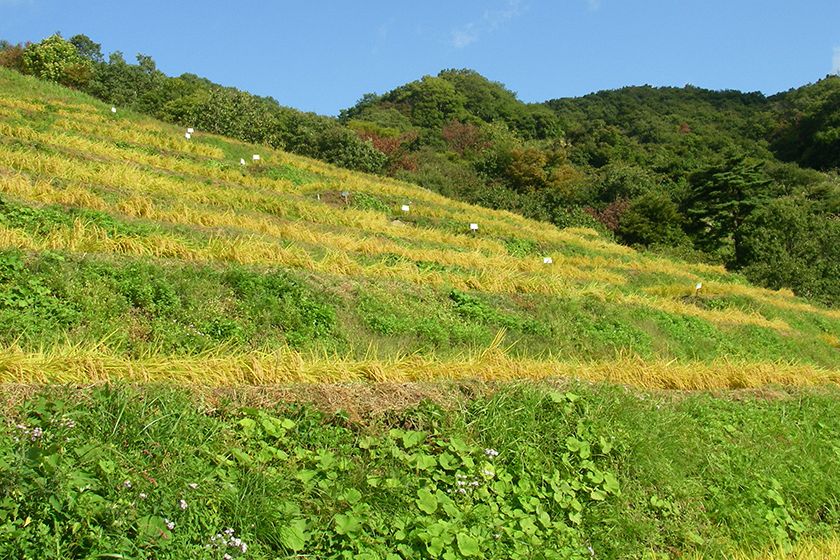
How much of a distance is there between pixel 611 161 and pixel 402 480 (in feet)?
187

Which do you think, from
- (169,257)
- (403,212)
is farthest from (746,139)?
(169,257)

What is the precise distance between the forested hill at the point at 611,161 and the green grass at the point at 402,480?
82.8 ft

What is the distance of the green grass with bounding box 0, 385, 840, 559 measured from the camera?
3396mm

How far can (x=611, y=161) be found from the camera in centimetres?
5778

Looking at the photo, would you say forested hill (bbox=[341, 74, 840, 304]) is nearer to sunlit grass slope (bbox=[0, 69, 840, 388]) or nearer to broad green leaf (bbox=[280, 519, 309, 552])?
sunlit grass slope (bbox=[0, 69, 840, 388])

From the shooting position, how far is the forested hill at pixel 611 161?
3278 cm

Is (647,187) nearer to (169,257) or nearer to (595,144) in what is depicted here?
(595,144)

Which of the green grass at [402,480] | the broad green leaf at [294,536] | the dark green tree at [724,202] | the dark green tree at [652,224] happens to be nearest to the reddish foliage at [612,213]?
the dark green tree at [652,224]

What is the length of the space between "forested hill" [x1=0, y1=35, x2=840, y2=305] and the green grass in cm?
2524

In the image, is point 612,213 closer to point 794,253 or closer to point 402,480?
point 794,253

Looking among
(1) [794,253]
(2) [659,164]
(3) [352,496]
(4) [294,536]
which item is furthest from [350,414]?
(2) [659,164]

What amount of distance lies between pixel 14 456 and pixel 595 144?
64608 mm

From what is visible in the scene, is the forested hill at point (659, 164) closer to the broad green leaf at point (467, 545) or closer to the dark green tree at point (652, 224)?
the dark green tree at point (652, 224)

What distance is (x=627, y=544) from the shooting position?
463 cm
